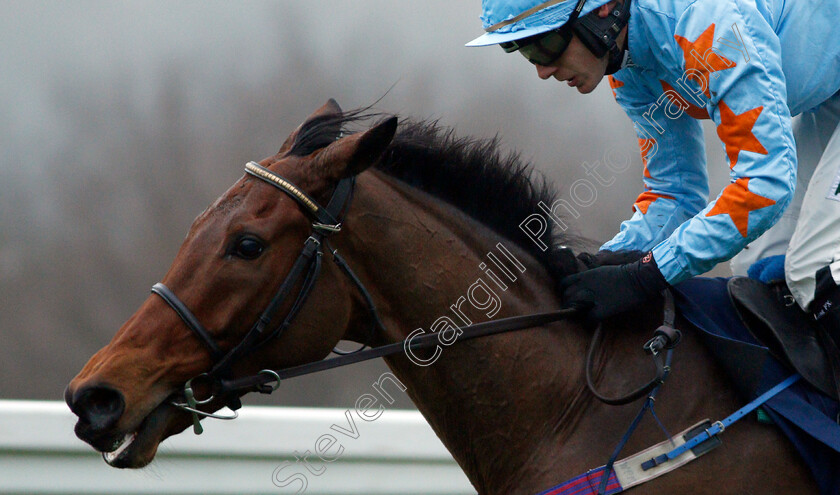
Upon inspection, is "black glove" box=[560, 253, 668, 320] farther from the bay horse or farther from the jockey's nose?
the jockey's nose

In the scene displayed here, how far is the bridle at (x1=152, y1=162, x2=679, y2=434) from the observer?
1713 mm

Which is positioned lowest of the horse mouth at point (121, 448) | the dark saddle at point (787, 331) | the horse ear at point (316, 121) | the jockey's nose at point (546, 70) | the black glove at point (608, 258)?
the dark saddle at point (787, 331)

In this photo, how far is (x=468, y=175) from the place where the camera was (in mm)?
1989

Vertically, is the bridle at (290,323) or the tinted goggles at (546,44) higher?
the tinted goggles at (546,44)

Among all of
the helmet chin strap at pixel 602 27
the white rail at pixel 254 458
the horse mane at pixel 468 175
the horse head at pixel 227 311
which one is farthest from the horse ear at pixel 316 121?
the white rail at pixel 254 458

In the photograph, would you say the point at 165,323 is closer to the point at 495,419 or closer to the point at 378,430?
the point at 495,419

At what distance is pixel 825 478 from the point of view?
169 cm

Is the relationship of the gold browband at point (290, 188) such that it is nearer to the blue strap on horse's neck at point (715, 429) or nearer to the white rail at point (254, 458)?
the blue strap on horse's neck at point (715, 429)

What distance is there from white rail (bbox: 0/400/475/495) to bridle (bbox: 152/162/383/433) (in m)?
1.09

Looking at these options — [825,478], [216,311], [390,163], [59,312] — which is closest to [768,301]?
[825,478]

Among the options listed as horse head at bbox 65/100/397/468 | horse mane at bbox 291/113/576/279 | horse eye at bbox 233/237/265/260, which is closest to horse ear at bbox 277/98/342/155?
horse mane at bbox 291/113/576/279

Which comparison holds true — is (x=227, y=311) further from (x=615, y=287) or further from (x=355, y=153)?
(x=615, y=287)

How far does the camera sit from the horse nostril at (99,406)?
1615mm

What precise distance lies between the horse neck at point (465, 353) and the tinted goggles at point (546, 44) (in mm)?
473
